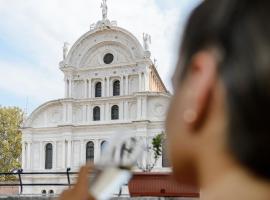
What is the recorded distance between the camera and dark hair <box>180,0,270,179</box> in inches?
13.2

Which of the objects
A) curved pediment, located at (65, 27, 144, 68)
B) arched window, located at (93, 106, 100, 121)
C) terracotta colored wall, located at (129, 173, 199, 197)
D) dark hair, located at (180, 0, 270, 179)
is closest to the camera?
dark hair, located at (180, 0, 270, 179)

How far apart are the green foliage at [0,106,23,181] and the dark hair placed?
35.1 metres

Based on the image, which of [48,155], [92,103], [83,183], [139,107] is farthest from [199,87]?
[48,155]

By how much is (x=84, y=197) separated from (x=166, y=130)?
0.33ft

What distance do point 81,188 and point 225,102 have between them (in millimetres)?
168

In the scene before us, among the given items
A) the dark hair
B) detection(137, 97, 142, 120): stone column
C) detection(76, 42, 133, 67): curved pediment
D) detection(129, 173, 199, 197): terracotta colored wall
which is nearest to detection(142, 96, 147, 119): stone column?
detection(137, 97, 142, 120): stone column

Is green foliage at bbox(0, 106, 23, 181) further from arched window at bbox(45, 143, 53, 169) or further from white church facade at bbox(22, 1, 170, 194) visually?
arched window at bbox(45, 143, 53, 169)

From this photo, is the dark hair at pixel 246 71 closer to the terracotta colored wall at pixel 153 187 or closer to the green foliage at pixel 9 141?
the terracotta colored wall at pixel 153 187

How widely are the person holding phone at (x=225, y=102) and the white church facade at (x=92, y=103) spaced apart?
2860cm

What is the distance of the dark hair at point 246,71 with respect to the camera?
1.10 ft

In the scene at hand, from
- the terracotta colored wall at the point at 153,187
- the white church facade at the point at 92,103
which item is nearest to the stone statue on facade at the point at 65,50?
the white church facade at the point at 92,103

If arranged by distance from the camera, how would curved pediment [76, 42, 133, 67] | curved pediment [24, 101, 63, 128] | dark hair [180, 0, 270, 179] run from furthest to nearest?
1. curved pediment [24, 101, 63, 128]
2. curved pediment [76, 42, 133, 67]
3. dark hair [180, 0, 270, 179]

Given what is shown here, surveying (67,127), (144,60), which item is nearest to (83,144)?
(67,127)

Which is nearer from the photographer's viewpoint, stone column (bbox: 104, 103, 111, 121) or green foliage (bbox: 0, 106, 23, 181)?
stone column (bbox: 104, 103, 111, 121)
